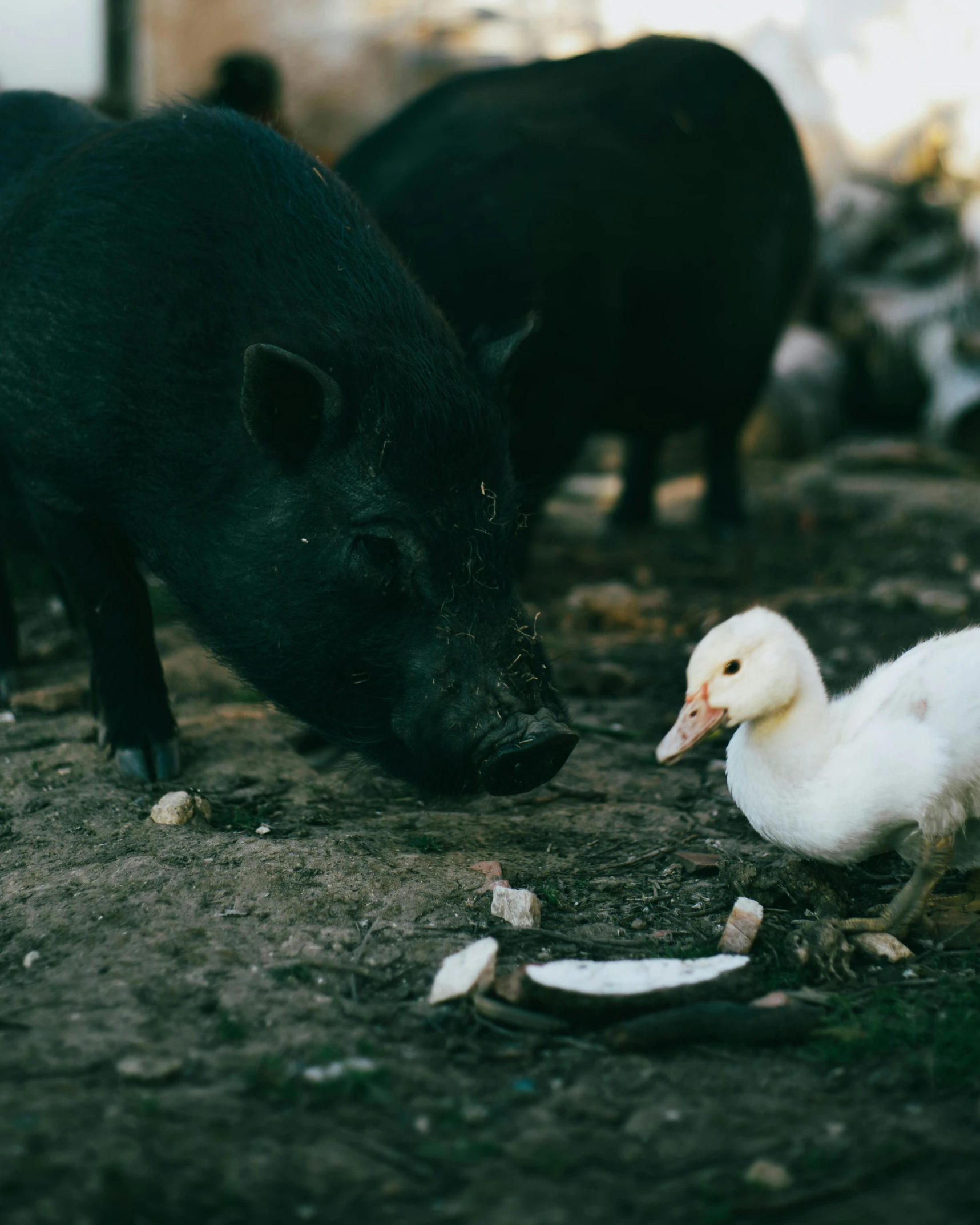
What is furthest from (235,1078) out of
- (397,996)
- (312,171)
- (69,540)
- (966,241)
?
(966,241)

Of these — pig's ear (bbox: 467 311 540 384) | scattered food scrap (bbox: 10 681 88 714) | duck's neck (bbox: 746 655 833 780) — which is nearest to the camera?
duck's neck (bbox: 746 655 833 780)

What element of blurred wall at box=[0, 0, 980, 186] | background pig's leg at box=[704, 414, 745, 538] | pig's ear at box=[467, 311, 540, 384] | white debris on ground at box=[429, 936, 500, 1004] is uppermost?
blurred wall at box=[0, 0, 980, 186]

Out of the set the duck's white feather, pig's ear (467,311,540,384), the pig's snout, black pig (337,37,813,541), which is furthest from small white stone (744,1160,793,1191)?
black pig (337,37,813,541)

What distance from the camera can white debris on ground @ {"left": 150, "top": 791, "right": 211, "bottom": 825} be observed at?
2797mm

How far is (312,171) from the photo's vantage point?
300 cm

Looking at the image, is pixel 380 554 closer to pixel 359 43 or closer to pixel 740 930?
pixel 740 930

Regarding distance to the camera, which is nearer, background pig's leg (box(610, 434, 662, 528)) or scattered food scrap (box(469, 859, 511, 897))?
scattered food scrap (box(469, 859, 511, 897))

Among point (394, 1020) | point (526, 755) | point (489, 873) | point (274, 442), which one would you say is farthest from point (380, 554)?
point (394, 1020)

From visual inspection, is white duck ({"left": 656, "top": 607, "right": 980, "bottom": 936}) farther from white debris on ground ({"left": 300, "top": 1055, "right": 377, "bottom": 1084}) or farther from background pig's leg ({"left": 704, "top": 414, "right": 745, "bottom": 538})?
background pig's leg ({"left": 704, "top": 414, "right": 745, "bottom": 538})

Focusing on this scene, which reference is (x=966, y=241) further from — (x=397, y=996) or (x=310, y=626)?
(x=397, y=996)

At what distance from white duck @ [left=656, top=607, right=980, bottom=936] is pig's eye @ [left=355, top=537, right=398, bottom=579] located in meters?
0.62

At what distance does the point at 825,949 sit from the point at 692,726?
18.5 inches

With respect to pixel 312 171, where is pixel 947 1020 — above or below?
below

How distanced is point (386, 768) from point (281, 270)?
1.08 m
